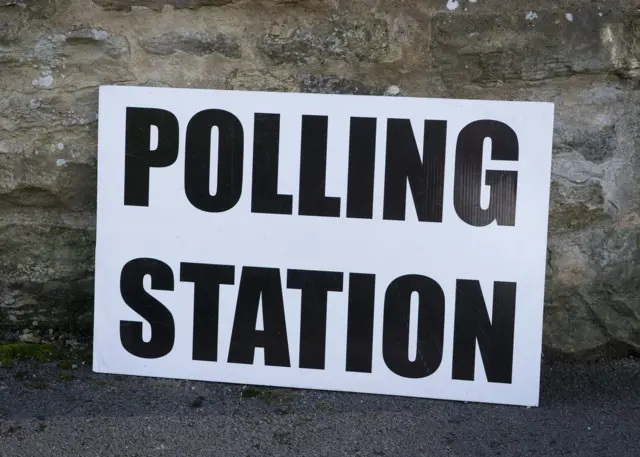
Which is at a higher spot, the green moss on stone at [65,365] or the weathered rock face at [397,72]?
the weathered rock face at [397,72]

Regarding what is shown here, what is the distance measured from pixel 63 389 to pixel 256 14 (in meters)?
1.00

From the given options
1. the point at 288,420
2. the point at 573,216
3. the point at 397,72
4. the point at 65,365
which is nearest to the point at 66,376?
the point at 65,365

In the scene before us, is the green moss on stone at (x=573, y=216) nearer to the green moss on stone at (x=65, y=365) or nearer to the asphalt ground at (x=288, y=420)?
the asphalt ground at (x=288, y=420)

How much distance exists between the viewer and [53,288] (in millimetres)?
2135

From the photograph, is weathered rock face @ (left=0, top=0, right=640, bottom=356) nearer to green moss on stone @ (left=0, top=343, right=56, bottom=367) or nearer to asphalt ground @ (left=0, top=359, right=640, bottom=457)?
asphalt ground @ (left=0, top=359, right=640, bottom=457)

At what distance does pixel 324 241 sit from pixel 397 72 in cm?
45

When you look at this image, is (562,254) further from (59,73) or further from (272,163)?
(59,73)

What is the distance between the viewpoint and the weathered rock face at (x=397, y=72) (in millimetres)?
1952

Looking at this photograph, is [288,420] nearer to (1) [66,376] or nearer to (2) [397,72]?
(1) [66,376]

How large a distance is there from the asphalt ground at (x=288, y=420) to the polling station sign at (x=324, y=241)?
0.06 meters

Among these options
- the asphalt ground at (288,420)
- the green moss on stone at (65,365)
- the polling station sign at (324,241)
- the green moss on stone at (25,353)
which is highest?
the polling station sign at (324,241)

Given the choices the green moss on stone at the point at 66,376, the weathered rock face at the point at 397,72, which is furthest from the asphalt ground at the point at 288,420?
the weathered rock face at the point at 397,72

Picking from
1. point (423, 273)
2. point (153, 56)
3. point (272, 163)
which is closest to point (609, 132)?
point (423, 273)

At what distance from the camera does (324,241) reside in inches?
75.9
